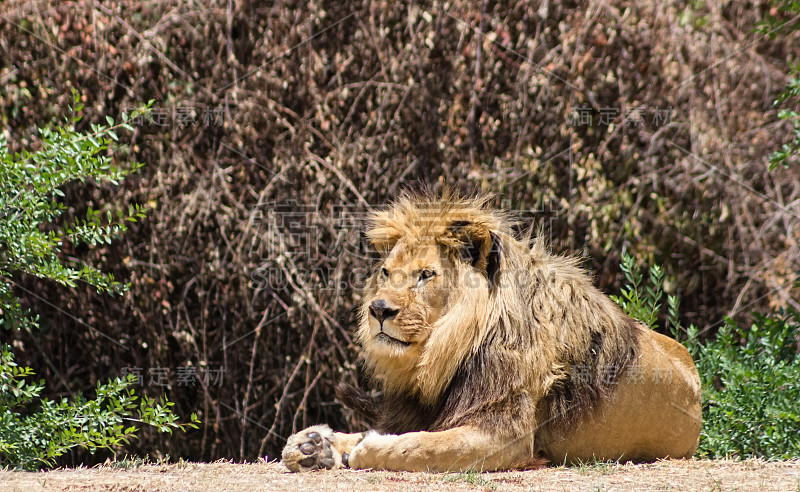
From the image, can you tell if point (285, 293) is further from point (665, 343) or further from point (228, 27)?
point (665, 343)

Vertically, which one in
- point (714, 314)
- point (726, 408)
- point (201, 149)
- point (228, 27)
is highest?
point (228, 27)

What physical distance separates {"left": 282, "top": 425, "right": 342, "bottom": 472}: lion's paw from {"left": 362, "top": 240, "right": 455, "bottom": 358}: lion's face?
523 mm

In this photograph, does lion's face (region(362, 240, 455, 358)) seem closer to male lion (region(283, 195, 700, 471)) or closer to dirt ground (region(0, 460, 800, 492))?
male lion (region(283, 195, 700, 471))

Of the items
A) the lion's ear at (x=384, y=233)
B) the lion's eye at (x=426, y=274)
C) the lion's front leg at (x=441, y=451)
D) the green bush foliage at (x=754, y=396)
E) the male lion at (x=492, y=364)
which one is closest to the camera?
the lion's front leg at (x=441, y=451)

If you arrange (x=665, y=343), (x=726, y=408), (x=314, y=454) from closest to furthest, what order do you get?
(x=314, y=454) < (x=665, y=343) < (x=726, y=408)

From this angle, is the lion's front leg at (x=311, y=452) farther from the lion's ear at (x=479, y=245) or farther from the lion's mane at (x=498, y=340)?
the lion's ear at (x=479, y=245)

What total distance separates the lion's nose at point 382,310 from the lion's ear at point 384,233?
20.1 inches

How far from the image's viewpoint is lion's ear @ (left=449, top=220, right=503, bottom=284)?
400cm

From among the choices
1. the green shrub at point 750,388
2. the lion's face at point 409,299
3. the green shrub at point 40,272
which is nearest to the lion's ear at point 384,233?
the lion's face at point 409,299

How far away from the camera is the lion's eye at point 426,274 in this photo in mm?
3943

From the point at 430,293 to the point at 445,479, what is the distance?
91 cm

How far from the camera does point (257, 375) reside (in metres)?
6.37

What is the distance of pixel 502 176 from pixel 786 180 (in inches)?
98.1

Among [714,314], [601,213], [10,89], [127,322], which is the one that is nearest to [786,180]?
[714,314]
